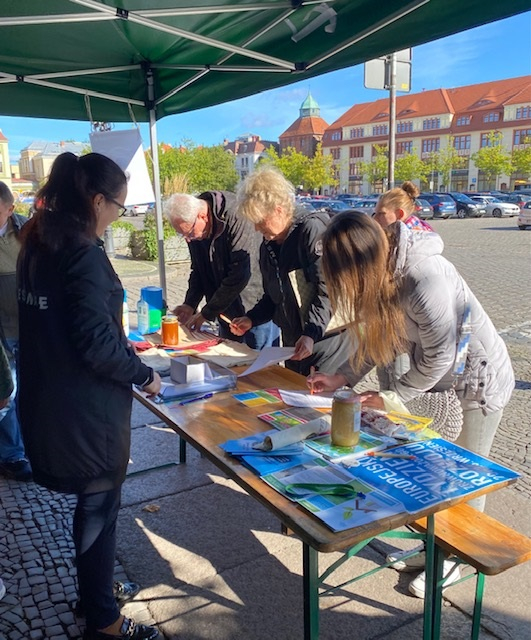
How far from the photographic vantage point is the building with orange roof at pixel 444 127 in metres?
62.6

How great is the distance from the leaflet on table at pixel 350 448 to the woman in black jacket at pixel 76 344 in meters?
0.60

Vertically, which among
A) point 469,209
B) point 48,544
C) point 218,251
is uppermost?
point 218,251

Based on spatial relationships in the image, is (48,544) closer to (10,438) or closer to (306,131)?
(10,438)

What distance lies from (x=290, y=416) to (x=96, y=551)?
0.80 metres

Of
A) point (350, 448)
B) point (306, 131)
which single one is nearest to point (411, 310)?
point (350, 448)

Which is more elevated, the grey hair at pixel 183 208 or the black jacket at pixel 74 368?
the grey hair at pixel 183 208

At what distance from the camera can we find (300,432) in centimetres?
181

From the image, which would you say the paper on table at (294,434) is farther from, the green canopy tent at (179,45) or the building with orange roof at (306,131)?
the building with orange roof at (306,131)

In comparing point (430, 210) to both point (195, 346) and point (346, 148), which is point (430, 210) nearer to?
point (195, 346)

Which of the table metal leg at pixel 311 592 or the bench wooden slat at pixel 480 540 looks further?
the bench wooden slat at pixel 480 540

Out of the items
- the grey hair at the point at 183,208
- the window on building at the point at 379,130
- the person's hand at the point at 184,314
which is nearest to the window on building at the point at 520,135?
the window on building at the point at 379,130

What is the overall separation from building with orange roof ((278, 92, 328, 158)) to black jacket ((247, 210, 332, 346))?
83.2 meters

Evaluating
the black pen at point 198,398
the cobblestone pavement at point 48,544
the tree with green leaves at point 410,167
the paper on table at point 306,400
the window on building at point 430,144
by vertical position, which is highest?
the window on building at point 430,144

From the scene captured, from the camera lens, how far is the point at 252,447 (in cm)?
176
